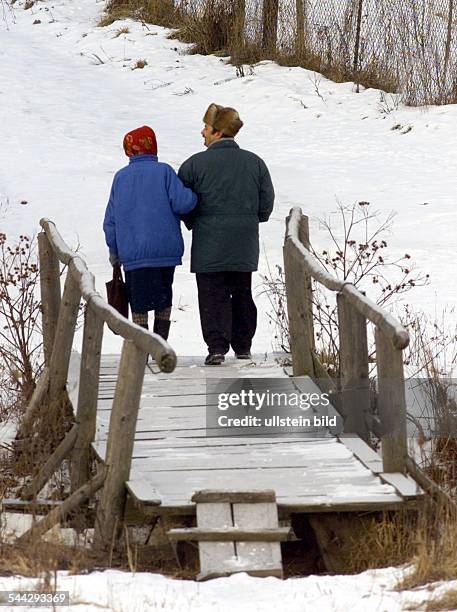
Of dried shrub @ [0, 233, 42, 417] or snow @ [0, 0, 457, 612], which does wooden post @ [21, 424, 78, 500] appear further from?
snow @ [0, 0, 457, 612]

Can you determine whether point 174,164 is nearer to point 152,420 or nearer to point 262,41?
point 262,41

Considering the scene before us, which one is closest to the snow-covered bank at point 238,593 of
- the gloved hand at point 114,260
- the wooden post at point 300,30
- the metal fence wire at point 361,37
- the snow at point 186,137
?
the gloved hand at point 114,260

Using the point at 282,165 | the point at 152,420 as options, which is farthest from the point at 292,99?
the point at 152,420

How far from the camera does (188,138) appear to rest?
45.2ft

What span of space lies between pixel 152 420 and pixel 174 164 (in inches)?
257

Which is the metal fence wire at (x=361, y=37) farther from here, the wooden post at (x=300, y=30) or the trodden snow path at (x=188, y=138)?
the trodden snow path at (x=188, y=138)

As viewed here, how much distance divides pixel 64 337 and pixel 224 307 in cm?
98

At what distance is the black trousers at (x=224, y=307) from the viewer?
277 inches

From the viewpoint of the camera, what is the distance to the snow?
10.8 metres

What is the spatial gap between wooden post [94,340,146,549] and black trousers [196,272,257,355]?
1.88 m

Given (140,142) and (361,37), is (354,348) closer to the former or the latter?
(140,142)

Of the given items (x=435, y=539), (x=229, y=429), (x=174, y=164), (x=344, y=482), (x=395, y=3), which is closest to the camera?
(x=435, y=539)

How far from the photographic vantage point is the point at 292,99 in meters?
15.0

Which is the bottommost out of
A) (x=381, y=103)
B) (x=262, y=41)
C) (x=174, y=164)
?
(x=174, y=164)
